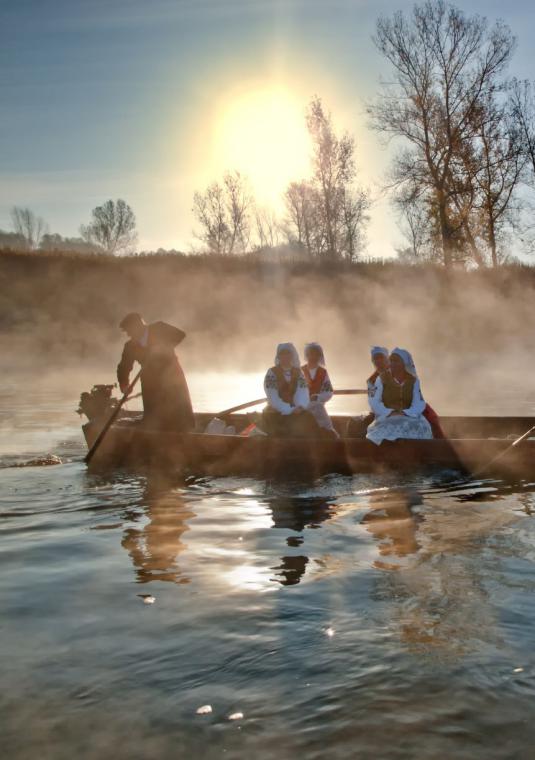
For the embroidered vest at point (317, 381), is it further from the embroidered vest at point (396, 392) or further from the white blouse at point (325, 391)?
the embroidered vest at point (396, 392)

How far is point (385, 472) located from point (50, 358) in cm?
2239

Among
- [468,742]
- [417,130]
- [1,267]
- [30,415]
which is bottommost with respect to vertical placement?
[468,742]

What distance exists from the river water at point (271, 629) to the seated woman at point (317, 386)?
8.29 feet

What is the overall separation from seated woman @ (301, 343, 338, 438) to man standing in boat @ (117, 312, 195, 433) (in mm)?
1627

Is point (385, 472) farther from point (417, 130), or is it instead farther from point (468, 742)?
point (417, 130)

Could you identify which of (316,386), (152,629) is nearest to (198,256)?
(316,386)

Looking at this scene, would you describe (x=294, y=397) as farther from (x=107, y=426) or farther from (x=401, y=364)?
(x=107, y=426)

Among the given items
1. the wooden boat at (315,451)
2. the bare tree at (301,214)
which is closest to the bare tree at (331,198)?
the bare tree at (301,214)

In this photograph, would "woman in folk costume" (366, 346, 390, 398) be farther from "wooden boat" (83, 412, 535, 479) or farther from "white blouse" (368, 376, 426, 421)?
"wooden boat" (83, 412, 535, 479)

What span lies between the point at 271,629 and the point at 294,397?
5.85 metres

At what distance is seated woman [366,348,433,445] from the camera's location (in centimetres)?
966

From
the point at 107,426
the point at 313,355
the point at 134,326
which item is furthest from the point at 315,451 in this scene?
the point at 107,426

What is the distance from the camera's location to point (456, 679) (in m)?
4.11

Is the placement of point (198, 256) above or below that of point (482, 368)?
above
